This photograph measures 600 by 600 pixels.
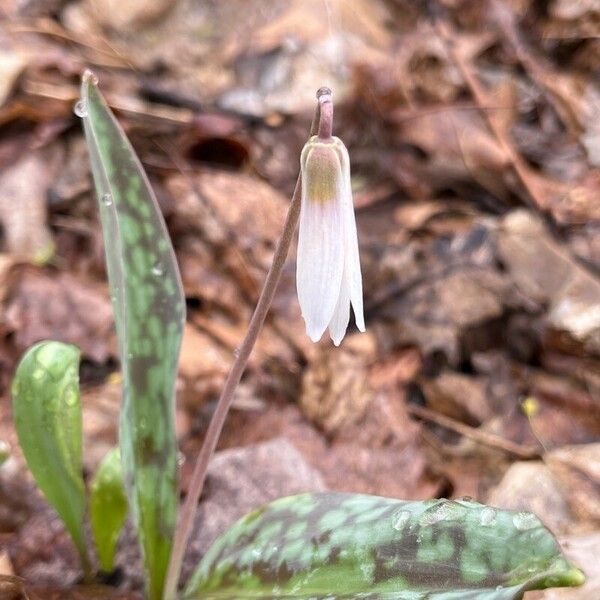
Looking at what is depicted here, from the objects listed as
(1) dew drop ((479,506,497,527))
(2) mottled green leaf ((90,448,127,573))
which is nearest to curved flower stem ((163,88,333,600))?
(2) mottled green leaf ((90,448,127,573))

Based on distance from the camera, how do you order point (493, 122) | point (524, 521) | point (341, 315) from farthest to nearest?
point (493, 122) < point (341, 315) < point (524, 521)

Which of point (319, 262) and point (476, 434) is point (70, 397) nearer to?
point (319, 262)

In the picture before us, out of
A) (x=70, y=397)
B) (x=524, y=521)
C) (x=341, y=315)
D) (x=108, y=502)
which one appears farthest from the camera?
(x=108, y=502)

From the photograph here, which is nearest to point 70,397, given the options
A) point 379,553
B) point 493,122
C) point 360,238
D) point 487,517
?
point 379,553

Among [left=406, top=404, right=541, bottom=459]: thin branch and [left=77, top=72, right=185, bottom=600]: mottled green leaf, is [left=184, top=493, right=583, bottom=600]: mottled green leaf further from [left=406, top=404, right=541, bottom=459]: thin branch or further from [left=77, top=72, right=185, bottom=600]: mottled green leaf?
[left=406, top=404, right=541, bottom=459]: thin branch

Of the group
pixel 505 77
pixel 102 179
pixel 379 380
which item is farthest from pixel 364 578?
pixel 505 77

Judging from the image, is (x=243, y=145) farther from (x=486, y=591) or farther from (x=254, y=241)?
(x=486, y=591)

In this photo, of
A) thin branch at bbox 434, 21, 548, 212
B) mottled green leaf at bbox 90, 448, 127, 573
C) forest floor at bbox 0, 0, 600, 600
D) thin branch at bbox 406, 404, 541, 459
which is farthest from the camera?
thin branch at bbox 434, 21, 548, 212
